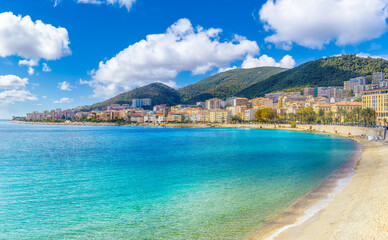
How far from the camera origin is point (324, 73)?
146 m

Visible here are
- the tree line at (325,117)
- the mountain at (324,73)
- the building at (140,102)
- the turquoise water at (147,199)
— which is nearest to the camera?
the turquoise water at (147,199)

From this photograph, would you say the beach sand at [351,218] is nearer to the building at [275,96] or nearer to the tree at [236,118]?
the tree at [236,118]

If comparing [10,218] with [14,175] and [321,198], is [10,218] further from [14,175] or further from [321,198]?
[321,198]

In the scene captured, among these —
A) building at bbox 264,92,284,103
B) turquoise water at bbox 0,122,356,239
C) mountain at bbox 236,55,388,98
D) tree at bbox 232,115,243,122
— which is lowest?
turquoise water at bbox 0,122,356,239

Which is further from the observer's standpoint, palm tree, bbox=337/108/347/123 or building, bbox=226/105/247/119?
building, bbox=226/105/247/119

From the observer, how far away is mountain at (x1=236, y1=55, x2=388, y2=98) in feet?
449

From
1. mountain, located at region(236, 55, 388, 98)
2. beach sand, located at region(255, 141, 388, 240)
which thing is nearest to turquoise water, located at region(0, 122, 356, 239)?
beach sand, located at region(255, 141, 388, 240)

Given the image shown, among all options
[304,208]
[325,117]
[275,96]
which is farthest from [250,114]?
[304,208]

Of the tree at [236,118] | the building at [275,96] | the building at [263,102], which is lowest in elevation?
the tree at [236,118]

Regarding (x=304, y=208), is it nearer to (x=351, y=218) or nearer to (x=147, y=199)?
(x=351, y=218)

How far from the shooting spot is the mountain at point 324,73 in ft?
449

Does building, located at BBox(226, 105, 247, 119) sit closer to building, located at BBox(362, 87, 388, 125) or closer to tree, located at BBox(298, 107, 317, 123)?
tree, located at BBox(298, 107, 317, 123)

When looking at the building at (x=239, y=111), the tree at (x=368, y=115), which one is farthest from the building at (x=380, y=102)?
the building at (x=239, y=111)

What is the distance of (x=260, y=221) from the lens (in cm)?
838
